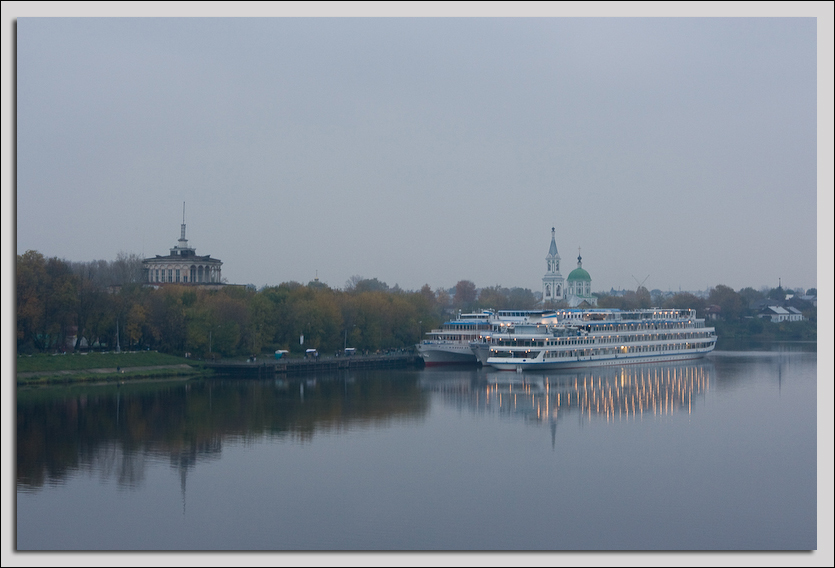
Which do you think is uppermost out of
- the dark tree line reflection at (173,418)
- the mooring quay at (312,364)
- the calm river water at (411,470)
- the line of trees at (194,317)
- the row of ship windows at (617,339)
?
the line of trees at (194,317)

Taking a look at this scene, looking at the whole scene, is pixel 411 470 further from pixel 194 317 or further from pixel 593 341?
pixel 593 341

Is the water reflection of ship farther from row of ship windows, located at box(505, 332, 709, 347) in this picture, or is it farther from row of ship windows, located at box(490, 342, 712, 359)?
row of ship windows, located at box(505, 332, 709, 347)

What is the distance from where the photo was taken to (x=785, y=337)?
96.2m

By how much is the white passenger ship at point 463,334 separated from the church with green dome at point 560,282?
55.3 meters

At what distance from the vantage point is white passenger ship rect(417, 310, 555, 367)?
5456cm

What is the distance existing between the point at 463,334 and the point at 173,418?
94.8ft

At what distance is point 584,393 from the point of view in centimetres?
3994

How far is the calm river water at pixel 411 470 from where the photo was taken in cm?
1789

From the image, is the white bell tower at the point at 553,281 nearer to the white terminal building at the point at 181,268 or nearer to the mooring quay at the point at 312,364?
the white terminal building at the point at 181,268

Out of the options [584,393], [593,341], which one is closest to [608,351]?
[593,341]

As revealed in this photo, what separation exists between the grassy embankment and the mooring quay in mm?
1670

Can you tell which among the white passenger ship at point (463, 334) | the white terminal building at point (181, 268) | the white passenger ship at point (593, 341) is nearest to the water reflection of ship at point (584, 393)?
the white passenger ship at point (593, 341)

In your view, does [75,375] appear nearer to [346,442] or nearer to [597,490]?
[346,442]

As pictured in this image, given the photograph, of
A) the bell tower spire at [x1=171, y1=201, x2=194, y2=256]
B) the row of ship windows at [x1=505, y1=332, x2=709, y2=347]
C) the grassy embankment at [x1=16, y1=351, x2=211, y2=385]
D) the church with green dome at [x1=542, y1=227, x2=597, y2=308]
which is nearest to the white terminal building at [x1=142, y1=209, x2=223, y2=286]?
the bell tower spire at [x1=171, y1=201, x2=194, y2=256]
